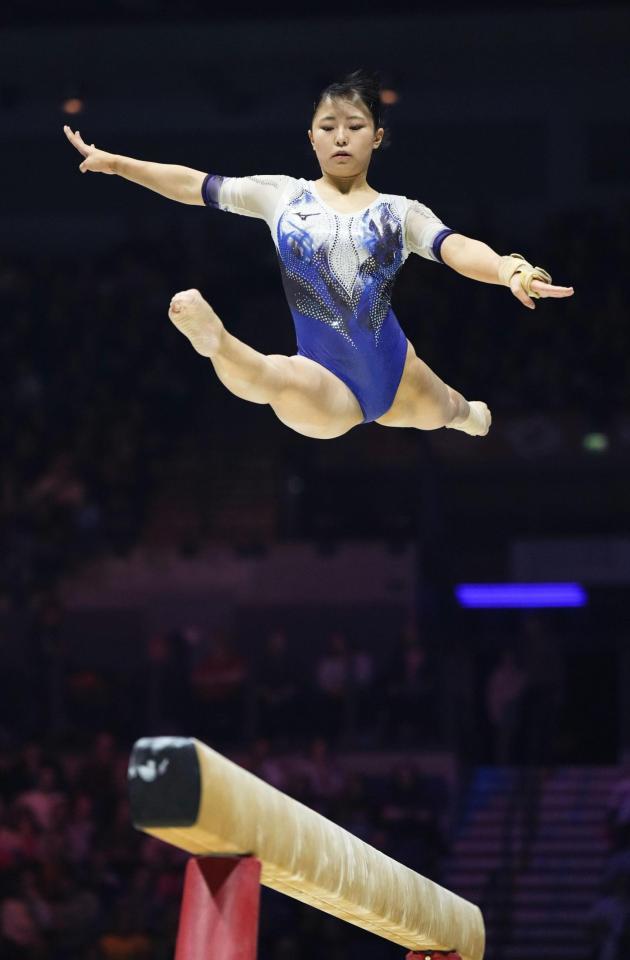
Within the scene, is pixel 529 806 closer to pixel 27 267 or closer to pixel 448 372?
pixel 448 372

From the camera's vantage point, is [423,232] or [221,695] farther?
[221,695]

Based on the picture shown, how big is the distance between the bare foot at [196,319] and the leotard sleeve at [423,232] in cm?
92

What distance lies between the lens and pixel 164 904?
1086cm

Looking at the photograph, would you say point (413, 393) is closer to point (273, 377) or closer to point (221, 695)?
point (273, 377)

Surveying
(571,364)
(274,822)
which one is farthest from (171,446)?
(274,822)

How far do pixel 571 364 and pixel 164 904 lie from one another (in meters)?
7.03

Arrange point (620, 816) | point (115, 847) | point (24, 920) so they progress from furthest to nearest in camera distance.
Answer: point (620, 816) → point (115, 847) → point (24, 920)

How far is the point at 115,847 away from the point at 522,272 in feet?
26.8

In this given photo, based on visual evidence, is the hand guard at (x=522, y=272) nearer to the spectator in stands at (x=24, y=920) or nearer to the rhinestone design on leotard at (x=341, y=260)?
the rhinestone design on leotard at (x=341, y=260)

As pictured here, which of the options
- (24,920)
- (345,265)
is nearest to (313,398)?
(345,265)

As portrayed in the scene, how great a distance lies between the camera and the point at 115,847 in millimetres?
11531

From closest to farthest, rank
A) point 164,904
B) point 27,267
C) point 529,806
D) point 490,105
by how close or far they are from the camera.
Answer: point 164,904 < point 529,806 < point 27,267 < point 490,105

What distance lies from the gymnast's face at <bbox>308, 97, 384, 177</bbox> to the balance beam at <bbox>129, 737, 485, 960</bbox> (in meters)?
2.06

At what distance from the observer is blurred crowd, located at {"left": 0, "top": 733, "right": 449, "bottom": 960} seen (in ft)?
35.1
